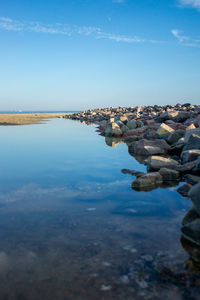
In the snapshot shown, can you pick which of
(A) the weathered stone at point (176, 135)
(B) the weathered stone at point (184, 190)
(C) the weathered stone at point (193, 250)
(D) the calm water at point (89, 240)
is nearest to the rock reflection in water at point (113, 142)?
(A) the weathered stone at point (176, 135)

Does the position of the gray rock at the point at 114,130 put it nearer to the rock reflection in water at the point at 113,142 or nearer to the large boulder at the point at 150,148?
the rock reflection in water at the point at 113,142

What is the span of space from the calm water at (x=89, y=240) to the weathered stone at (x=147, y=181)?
0.52ft

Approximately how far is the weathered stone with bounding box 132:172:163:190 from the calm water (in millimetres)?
159

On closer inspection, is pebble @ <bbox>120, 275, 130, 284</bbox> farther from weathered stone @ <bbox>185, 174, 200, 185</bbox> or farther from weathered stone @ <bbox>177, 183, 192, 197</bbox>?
weathered stone @ <bbox>185, 174, 200, 185</bbox>

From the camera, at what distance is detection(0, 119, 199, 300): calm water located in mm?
1745

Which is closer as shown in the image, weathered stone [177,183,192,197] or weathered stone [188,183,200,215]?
weathered stone [188,183,200,215]

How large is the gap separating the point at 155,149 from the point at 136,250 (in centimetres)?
494

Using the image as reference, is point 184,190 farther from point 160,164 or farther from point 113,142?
point 113,142

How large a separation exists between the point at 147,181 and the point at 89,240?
6.75 ft

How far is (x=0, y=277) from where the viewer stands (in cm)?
185

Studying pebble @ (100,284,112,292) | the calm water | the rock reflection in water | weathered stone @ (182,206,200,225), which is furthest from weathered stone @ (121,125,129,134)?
pebble @ (100,284,112,292)

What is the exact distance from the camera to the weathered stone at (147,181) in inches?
160

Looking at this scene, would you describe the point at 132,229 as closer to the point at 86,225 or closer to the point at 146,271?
the point at 86,225

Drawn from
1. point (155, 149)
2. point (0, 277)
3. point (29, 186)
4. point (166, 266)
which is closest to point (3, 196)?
point (29, 186)
